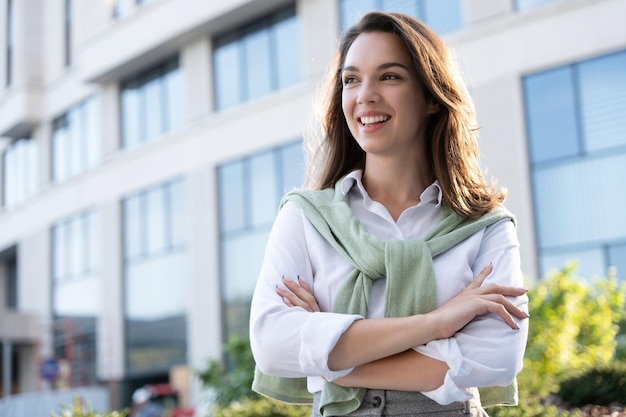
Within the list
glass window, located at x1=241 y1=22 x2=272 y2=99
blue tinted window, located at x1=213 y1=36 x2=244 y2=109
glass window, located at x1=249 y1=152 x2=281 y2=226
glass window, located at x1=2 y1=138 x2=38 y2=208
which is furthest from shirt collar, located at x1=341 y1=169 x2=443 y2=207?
glass window, located at x1=2 y1=138 x2=38 y2=208

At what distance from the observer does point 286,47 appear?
69.8 ft

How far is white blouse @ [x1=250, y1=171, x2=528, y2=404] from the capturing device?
2600mm

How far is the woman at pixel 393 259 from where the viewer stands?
261 centimetres

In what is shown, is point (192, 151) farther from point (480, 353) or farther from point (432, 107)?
point (480, 353)

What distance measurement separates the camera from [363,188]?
294 cm

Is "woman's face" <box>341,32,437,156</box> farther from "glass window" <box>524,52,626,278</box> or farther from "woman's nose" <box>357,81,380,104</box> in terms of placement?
"glass window" <box>524,52,626,278</box>

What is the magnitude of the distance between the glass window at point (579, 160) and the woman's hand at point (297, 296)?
43.9ft

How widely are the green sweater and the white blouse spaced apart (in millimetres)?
44

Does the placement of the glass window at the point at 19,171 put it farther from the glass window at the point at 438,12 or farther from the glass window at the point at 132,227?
the glass window at the point at 438,12

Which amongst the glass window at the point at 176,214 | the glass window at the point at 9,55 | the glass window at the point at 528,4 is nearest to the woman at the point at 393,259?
the glass window at the point at 528,4

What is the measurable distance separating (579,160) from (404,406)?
45.9ft

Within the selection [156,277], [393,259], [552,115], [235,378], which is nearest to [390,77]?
[393,259]

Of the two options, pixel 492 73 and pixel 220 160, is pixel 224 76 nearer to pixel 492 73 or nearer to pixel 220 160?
pixel 220 160

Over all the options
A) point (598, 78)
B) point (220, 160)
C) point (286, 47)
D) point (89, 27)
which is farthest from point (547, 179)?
point (89, 27)
